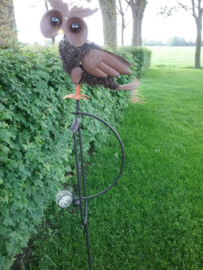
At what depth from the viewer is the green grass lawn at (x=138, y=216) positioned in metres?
1.87

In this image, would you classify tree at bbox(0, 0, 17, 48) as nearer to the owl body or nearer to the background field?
the owl body

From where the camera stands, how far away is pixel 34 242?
1.95m

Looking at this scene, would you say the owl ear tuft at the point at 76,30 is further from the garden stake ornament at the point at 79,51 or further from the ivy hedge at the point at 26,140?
the ivy hedge at the point at 26,140

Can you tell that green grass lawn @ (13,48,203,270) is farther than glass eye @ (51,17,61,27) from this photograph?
Yes

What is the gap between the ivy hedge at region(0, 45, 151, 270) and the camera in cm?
154

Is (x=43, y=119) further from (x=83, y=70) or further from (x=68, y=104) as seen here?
(x=83, y=70)

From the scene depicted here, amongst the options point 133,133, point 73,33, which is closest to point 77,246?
point 73,33

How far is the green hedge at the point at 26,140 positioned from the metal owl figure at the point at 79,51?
20.9 inches

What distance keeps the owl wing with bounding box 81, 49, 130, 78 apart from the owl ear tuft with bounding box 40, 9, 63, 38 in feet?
0.69

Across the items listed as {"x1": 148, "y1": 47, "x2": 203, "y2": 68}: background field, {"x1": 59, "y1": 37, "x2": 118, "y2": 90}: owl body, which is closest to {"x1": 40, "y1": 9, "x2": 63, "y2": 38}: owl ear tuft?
{"x1": 59, "y1": 37, "x2": 118, "y2": 90}: owl body

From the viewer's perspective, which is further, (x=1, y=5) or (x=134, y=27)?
(x=134, y=27)

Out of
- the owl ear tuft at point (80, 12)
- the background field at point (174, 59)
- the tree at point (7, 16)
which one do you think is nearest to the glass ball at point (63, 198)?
the owl ear tuft at point (80, 12)

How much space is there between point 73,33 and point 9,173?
3.37 ft

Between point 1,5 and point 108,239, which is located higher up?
point 1,5
